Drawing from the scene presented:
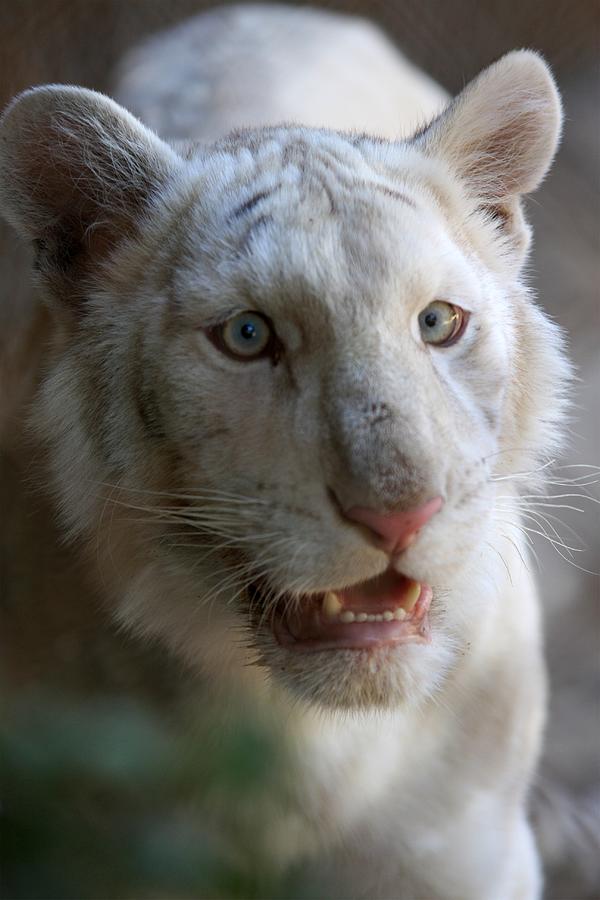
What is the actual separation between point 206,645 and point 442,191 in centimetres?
52

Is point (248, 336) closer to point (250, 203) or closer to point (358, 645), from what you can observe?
point (250, 203)

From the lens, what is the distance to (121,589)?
1.07 m

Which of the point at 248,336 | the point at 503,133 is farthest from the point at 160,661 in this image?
the point at 503,133

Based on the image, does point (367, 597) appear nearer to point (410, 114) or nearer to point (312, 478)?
point (312, 478)

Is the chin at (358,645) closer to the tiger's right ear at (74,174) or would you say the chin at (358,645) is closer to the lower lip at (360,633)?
the lower lip at (360,633)

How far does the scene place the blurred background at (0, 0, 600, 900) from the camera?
0.58m

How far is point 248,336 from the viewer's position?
2.89 ft

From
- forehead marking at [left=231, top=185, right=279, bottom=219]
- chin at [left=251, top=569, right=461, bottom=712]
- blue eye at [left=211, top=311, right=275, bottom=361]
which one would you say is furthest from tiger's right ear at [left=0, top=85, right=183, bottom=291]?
chin at [left=251, top=569, right=461, bottom=712]

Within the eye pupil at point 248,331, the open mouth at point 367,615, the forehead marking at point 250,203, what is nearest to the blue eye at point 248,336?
the eye pupil at point 248,331

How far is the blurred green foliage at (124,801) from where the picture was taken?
54cm

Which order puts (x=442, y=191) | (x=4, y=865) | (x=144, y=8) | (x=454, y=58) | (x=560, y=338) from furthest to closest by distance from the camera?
(x=454, y=58)
(x=144, y=8)
(x=560, y=338)
(x=442, y=191)
(x=4, y=865)

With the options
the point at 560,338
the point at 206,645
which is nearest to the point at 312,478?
the point at 206,645

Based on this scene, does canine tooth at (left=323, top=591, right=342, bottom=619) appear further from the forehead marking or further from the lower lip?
the forehead marking

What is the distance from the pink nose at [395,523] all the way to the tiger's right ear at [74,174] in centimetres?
43
